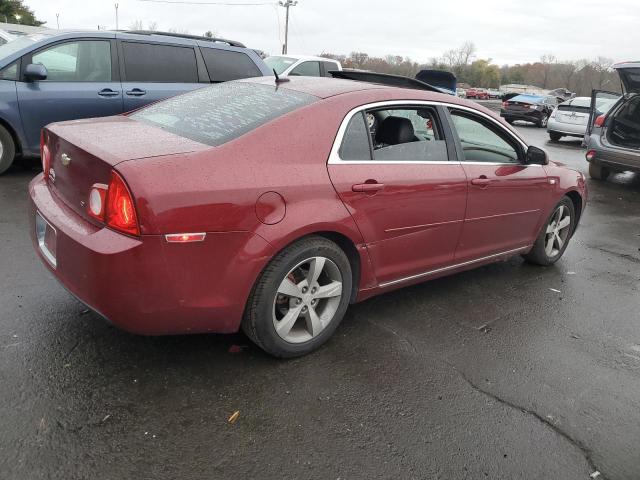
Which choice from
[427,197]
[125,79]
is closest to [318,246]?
[427,197]

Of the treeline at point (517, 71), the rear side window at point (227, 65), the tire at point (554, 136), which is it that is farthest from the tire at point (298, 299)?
the treeline at point (517, 71)

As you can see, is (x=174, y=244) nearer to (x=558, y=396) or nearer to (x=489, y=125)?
(x=558, y=396)

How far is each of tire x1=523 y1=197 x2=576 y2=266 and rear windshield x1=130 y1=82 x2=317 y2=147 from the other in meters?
2.79

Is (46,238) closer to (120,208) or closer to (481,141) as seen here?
(120,208)

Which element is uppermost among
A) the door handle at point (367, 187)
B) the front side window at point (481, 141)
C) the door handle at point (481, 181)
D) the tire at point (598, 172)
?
the front side window at point (481, 141)

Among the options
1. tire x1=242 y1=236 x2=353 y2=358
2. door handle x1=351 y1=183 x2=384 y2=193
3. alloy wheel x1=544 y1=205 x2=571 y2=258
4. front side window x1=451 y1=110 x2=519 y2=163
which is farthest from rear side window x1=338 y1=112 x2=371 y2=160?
alloy wheel x1=544 y1=205 x2=571 y2=258

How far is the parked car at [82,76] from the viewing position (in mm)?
6195

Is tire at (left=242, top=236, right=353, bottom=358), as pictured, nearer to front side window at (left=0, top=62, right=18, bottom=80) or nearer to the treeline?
front side window at (left=0, top=62, right=18, bottom=80)

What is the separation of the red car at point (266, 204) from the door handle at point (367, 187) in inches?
0.6

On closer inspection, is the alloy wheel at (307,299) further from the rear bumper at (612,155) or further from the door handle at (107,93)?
the rear bumper at (612,155)

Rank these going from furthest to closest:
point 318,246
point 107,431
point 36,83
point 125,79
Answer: point 125,79 → point 36,83 → point 318,246 → point 107,431

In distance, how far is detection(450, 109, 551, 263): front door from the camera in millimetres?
3895

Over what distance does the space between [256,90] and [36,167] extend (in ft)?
16.4

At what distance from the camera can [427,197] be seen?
138 inches
